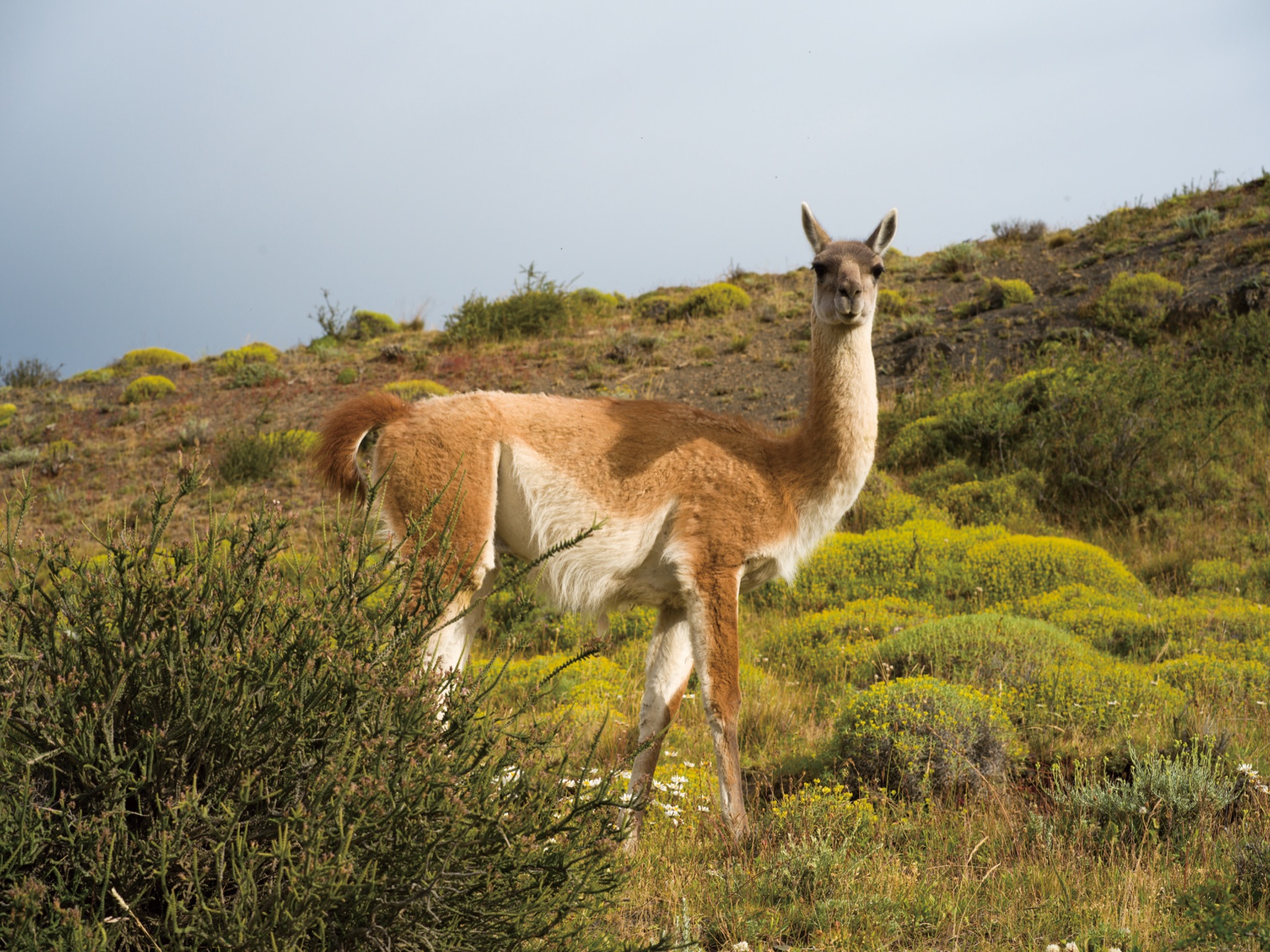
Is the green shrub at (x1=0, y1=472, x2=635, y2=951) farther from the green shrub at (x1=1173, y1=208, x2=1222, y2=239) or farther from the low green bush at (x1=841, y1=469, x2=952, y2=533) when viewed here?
the green shrub at (x1=1173, y1=208, x2=1222, y2=239)

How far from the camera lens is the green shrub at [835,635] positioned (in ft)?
23.4

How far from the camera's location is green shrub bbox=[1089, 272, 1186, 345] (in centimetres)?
1473

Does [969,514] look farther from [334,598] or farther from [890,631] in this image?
[334,598]

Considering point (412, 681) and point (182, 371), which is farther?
point (182, 371)

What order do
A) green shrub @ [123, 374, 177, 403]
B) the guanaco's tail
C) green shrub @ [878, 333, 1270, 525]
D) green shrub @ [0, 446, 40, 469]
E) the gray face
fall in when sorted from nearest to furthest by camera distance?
the guanaco's tail → the gray face → green shrub @ [878, 333, 1270, 525] → green shrub @ [0, 446, 40, 469] → green shrub @ [123, 374, 177, 403]

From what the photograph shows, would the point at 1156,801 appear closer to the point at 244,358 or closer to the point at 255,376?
the point at 255,376

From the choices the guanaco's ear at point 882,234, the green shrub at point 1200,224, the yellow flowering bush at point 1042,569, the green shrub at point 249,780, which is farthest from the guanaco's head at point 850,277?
the green shrub at point 1200,224

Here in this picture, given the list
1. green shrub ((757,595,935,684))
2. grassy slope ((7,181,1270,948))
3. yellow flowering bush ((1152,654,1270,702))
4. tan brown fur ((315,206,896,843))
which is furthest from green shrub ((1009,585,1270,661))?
tan brown fur ((315,206,896,843))

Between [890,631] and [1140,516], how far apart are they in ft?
16.0

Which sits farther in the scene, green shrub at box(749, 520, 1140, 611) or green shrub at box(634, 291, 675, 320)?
green shrub at box(634, 291, 675, 320)

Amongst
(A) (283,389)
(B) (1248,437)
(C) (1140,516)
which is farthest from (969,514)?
(A) (283,389)

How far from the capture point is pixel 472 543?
4449 millimetres

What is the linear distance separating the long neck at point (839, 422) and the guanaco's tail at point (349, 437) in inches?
86.8

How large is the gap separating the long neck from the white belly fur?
85cm
